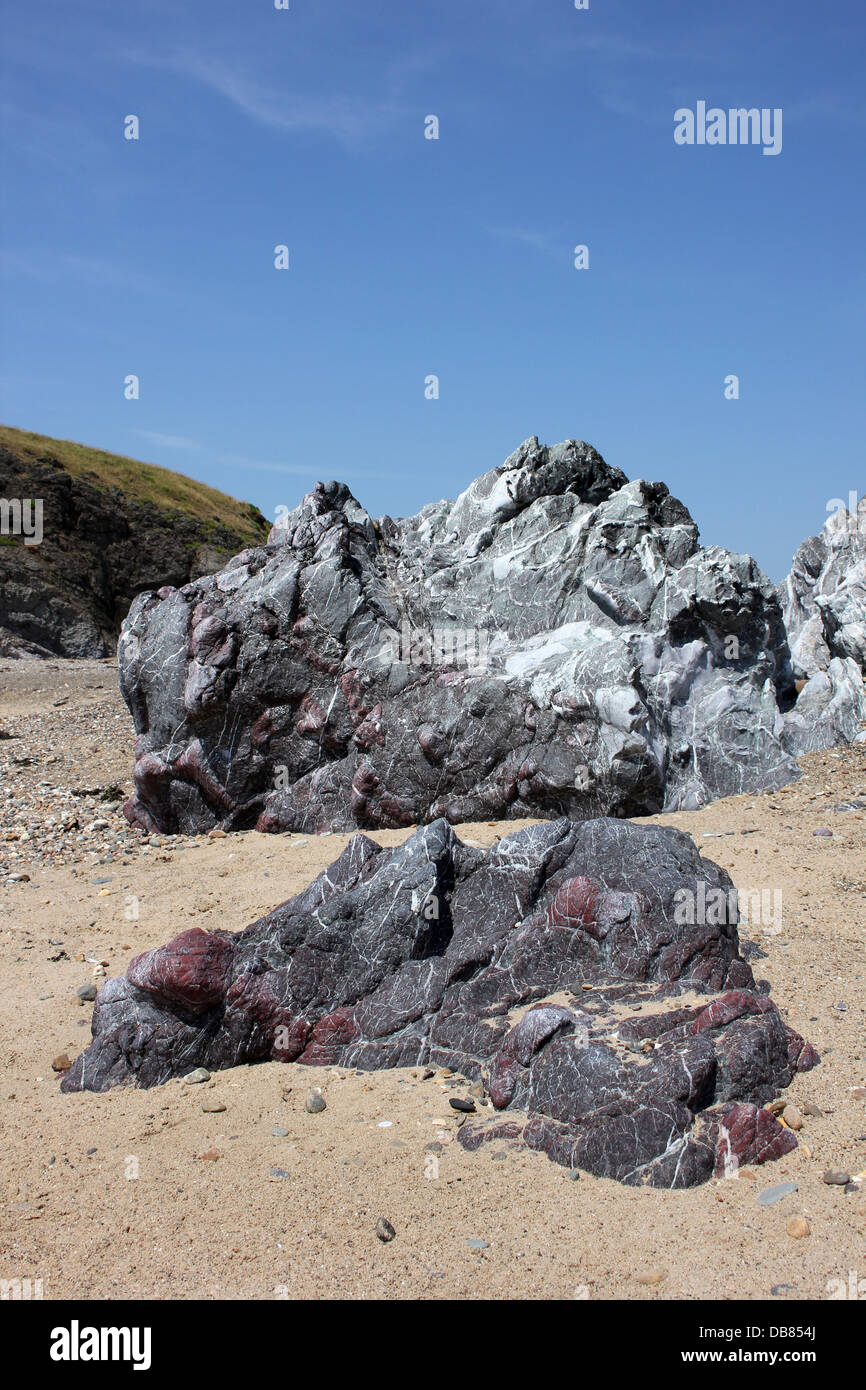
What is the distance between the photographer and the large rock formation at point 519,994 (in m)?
5.00

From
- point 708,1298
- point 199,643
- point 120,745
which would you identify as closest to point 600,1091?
point 708,1298

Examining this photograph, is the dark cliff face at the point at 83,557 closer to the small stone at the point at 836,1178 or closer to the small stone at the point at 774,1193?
the small stone at the point at 774,1193

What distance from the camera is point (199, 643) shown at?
11.6m

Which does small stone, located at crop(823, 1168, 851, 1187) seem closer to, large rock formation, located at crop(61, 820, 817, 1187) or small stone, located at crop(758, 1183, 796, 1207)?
small stone, located at crop(758, 1183, 796, 1207)

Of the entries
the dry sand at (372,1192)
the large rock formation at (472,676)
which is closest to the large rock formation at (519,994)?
the dry sand at (372,1192)

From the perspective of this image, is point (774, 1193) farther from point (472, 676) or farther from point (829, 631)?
point (829, 631)

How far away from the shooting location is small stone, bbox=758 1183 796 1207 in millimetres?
4387

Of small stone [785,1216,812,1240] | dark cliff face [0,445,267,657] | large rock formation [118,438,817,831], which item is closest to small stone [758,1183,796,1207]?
small stone [785,1216,812,1240]

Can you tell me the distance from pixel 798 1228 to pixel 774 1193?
25cm

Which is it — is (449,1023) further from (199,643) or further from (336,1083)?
(199,643)

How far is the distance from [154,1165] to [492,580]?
8684mm

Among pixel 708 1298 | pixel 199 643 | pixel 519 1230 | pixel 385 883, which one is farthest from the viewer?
pixel 199 643

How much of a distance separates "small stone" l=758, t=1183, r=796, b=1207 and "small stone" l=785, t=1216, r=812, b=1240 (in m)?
0.15

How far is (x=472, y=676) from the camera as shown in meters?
11.0
